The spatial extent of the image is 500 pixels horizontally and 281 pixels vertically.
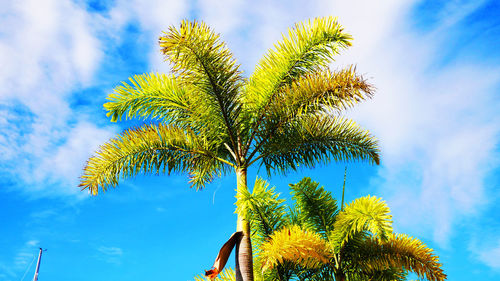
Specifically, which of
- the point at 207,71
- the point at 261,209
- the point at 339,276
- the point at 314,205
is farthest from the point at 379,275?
the point at 207,71

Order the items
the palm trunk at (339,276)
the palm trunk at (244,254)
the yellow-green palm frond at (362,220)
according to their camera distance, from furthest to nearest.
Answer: the palm trunk at (339,276) < the palm trunk at (244,254) < the yellow-green palm frond at (362,220)

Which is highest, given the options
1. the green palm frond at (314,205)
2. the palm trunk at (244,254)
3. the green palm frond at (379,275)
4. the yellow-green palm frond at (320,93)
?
the yellow-green palm frond at (320,93)

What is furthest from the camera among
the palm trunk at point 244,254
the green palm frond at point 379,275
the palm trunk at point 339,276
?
the palm trunk at point 339,276

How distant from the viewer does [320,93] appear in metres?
8.48

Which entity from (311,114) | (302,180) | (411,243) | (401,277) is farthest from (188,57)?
(401,277)

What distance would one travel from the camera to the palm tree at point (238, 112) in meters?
8.55

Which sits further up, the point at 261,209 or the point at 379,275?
the point at 261,209

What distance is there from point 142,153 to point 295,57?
3.70 meters

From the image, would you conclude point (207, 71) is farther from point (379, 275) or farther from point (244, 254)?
point (379, 275)

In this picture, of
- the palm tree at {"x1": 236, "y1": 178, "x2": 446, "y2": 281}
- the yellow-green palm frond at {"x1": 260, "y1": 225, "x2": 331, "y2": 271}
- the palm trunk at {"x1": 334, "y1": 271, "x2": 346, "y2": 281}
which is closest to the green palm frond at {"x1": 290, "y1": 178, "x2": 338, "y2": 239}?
the palm tree at {"x1": 236, "y1": 178, "x2": 446, "y2": 281}

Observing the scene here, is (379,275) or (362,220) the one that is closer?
(362,220)

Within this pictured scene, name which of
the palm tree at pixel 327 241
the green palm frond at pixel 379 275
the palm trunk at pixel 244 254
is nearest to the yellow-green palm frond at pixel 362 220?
the palm tree at pixel 327 241

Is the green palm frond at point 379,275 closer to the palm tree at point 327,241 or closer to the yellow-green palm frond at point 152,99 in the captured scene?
the palm tree at point 327,241

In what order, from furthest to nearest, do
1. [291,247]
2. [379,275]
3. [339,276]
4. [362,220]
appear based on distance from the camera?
[379,275] → [339,276] → [362,220] → [291,247]
